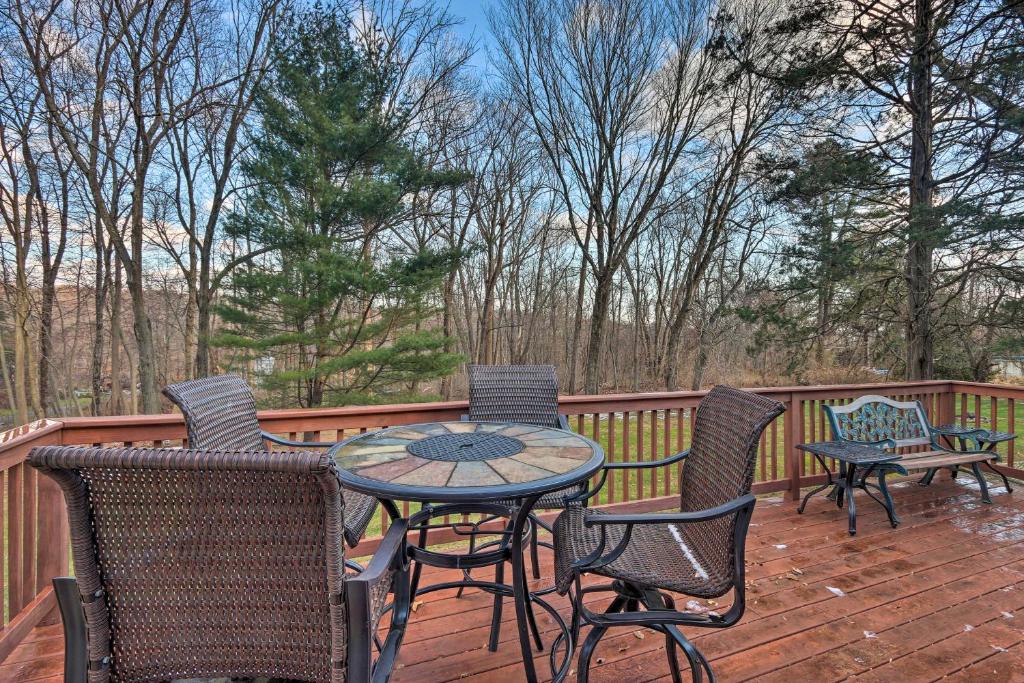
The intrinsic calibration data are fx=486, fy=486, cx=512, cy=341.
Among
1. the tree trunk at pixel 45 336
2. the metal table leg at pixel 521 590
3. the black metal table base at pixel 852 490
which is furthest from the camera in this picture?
the tree trunk at pixel 45 336

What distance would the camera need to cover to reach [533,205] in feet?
40.8

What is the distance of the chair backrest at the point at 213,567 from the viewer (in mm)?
956

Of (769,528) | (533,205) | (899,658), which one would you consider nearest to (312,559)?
(899,658)

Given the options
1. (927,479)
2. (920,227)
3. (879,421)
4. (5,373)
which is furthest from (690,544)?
(5,373)

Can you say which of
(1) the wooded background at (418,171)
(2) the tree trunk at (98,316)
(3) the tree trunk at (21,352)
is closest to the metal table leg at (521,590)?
(1) the wooded background at (418,171)

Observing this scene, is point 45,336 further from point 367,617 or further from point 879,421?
point 879,421

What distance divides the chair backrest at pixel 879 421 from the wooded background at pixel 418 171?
2.68m

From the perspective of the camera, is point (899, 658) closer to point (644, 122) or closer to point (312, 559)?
point (312, 559)

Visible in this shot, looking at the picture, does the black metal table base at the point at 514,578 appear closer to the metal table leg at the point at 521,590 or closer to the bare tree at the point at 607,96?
the metal table leg at the point at 521,590

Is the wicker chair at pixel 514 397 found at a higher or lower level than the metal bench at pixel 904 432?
higher

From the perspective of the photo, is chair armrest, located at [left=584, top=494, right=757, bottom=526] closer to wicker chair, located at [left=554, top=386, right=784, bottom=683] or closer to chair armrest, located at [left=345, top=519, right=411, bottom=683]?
wicker chair, located at [left=554, top=386, right=784, bottom=683]

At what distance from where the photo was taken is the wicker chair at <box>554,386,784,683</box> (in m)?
1.42

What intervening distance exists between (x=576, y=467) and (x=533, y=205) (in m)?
11.4

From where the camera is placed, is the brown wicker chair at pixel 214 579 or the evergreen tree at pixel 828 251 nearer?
the brown wicker chair at pixel 214 579
